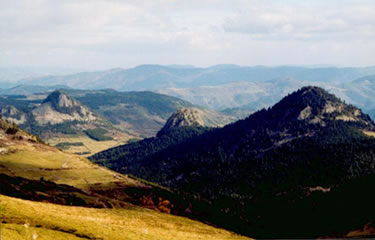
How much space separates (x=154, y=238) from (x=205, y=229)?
3034 inches

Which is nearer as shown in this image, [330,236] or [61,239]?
[61,239]

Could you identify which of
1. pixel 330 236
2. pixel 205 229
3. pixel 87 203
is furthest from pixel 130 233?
pixel 330 236

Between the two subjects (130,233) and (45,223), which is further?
(130,233)

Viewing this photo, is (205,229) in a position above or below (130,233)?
below

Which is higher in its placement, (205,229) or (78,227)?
(78,227)

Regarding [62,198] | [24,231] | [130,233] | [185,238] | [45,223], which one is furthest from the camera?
[62,198]

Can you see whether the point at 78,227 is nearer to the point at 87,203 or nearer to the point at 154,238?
the point at 154,238

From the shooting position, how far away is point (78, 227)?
340ft

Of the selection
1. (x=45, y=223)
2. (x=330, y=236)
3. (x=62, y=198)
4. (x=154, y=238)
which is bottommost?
(x=330, y=236)

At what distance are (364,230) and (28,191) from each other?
170356mm

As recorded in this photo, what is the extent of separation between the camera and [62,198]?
199m

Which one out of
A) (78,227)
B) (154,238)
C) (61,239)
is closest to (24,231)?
(61,239)

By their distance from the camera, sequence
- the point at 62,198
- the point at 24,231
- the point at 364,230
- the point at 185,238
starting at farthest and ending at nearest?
the point at 62,198 → the point at 364,230 → the point at 185,238 → the point at 24,231

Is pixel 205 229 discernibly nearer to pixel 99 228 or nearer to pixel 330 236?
pixel 330 236
